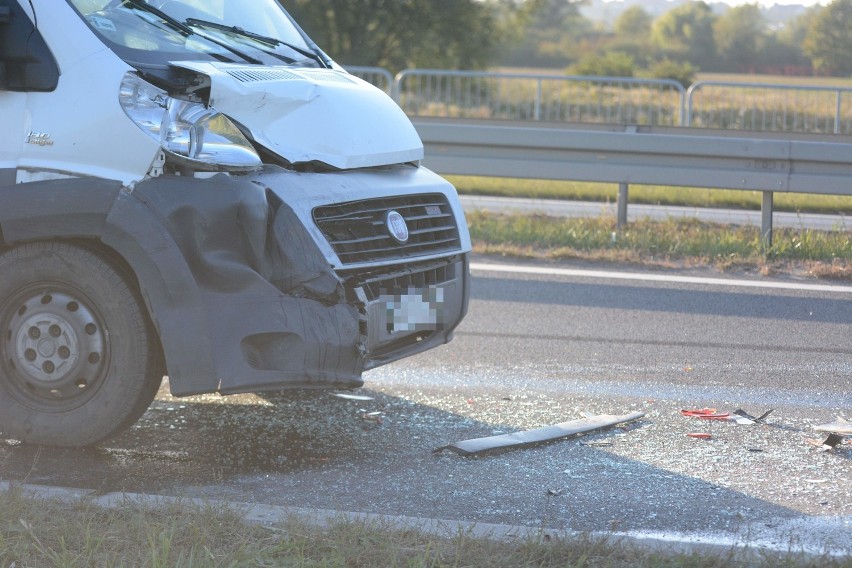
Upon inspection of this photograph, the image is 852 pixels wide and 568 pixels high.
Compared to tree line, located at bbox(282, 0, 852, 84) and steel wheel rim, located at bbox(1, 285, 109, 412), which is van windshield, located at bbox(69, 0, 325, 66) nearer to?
steel wheel rim, located at bbox(1, 285, 109, 412)

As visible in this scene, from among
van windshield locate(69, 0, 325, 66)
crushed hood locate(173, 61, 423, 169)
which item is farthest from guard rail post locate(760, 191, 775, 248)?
crushed hood locate(173, 61, 423, 169)

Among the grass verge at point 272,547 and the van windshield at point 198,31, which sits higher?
the van windshield at point 198,31

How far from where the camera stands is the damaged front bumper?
164 inches

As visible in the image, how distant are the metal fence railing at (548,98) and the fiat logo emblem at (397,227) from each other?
1248cm

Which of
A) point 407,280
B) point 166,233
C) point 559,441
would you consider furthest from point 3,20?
point 559,441

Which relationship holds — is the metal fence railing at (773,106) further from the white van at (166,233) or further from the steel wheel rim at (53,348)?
the steel wheel rim at (53,348)

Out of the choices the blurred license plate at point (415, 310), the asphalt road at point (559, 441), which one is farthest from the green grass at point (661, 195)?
the blurred license plate at point (415, 310)

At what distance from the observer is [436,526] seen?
369cm

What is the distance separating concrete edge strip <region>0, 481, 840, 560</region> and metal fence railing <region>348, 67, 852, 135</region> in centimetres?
1182

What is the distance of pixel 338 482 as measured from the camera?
437 centimetres

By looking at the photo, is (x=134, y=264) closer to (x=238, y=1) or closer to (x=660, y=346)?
(x=238, y=1)

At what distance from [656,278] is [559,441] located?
151 inches

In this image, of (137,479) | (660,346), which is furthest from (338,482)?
(660,346)

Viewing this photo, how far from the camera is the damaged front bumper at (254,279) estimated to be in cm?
416
